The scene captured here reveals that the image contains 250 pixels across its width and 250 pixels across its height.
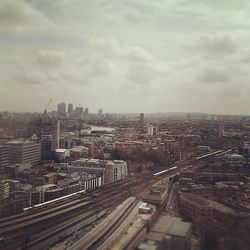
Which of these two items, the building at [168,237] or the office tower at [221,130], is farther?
the office tower at [221,130]

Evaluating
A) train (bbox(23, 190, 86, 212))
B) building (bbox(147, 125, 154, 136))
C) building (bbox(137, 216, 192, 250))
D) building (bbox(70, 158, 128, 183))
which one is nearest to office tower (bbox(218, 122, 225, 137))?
building (bbox(147, 125, 154, 136))

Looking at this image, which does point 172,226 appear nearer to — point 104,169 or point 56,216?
point 56,216

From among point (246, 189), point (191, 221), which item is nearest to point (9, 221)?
point (191, 221)

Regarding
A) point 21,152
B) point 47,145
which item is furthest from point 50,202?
point 47,145

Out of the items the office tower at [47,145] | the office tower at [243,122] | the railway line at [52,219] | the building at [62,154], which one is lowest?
the railway line at [52,219]

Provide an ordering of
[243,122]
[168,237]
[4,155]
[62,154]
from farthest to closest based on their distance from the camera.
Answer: [243,122] → [62,154] → [4,155] → [168,237]

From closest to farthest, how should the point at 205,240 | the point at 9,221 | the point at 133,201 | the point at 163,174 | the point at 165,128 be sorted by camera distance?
the point at 205,240 < the point at 9,221 < the point at 133,201 < the point at 163,174 < the point at 165,128

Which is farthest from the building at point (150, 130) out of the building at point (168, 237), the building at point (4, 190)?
the building at point (168, 237)

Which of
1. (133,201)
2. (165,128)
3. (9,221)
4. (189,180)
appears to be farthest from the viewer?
(165,128)

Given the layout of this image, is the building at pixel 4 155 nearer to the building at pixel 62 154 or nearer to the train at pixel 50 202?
the building at pixel 62 154

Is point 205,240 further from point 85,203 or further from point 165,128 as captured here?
point 165,128

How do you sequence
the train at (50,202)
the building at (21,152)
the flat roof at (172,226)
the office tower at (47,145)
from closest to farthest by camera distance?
1. the flat roof at (172,226)
2. the train at (50,202)
3. the building at (21,152)
4. the office tower at (47,145)
